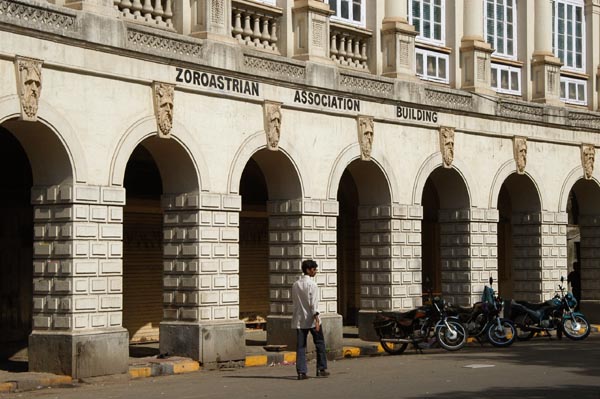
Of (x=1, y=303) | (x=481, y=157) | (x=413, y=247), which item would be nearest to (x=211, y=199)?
(x=1, y=303)

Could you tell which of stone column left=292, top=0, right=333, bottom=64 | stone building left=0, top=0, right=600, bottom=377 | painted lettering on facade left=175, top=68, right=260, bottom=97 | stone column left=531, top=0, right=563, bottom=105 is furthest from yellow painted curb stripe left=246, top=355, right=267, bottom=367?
stone column left=531, top=0, right=563, bottom=105

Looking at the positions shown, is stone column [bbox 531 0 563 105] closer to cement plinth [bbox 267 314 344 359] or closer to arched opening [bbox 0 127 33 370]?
cement plinth [bbox 267 314 344 359]

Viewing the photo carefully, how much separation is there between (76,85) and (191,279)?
165 inches

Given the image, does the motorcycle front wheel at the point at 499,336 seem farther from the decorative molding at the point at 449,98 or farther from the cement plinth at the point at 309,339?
the decorative molding at the point at 449,98

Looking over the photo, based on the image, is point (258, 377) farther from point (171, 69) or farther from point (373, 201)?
point (373, 201)

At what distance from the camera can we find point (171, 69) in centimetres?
2044

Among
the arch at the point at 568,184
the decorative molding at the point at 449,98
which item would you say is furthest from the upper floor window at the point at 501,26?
the arch at the point at 568,184

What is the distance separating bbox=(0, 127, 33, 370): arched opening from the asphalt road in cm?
422

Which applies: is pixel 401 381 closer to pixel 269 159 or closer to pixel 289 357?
pixel 289 357

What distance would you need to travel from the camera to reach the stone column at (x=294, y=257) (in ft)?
76.7

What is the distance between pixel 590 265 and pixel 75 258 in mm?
17709

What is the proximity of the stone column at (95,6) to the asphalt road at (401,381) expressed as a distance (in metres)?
5.60

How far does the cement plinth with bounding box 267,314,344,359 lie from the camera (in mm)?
23219

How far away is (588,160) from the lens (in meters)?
31.6
